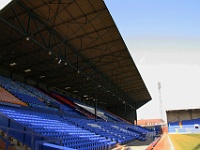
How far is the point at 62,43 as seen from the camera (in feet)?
59.3

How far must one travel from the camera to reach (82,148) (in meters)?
11.7

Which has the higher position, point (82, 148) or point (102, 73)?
point (102, 73)

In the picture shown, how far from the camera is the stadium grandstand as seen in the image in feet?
35.6

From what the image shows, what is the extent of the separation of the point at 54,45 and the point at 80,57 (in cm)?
431

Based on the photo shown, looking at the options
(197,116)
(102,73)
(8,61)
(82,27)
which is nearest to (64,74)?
(102,73)

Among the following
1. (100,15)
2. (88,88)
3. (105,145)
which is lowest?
(105,145)

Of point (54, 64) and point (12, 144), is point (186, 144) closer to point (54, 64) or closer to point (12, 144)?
point (54, 64)

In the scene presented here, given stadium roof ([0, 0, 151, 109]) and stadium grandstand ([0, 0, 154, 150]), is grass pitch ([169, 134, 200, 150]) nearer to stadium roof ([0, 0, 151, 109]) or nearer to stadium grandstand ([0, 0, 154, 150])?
stadium grandstand ([0, 0, 154, 150])

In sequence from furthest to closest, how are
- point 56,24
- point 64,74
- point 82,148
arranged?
point 64,74
point 56,24
point 82,148

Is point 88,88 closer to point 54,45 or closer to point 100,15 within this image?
point 54,45

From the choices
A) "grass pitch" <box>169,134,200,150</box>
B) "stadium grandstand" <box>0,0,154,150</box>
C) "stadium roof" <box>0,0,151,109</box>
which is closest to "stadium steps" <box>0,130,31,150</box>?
"stadium grandstand" <box>0,0,154,150</box>

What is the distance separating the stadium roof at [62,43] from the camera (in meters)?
13.6

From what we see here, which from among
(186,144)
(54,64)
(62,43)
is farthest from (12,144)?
(186,144)

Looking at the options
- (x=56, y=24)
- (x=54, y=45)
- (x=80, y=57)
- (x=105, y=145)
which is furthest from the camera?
(x=80, y=57)
